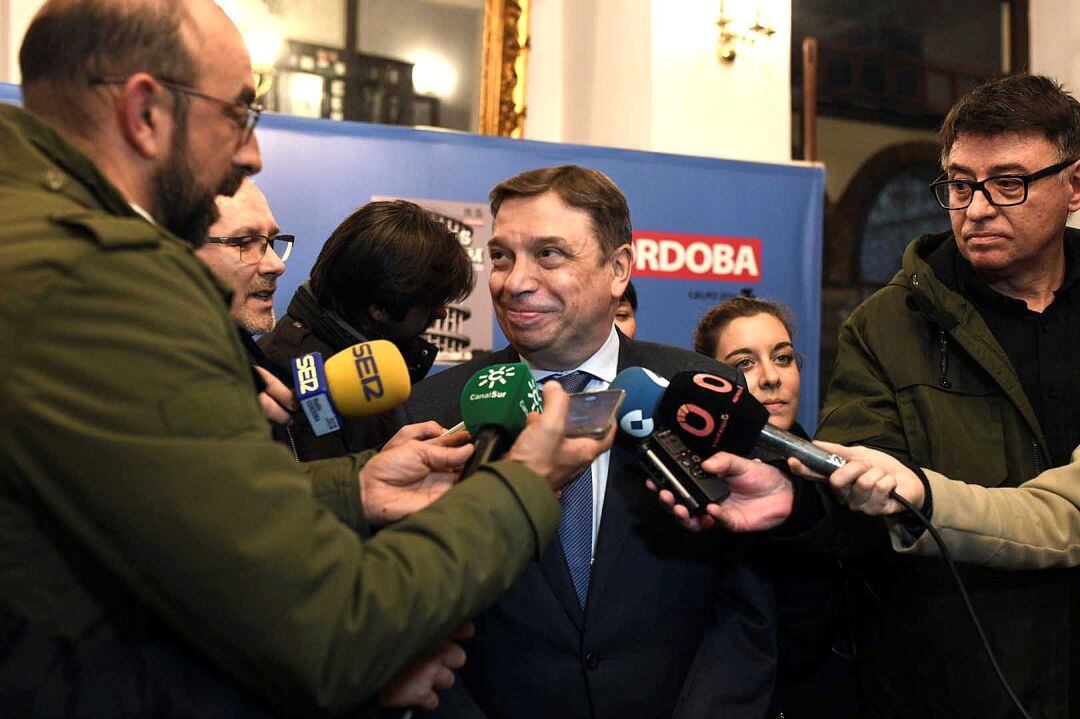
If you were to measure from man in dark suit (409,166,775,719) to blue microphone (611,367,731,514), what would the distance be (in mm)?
236

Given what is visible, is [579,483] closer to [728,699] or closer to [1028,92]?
[728,699]

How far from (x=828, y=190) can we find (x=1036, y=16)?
159 centimetres

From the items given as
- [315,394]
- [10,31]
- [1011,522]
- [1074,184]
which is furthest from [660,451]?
[10,31]

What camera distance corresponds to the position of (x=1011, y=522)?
1701 mm

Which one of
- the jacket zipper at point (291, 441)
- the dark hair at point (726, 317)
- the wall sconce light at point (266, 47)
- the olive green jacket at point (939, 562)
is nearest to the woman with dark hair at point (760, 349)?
the dark hair at point (726, 317)

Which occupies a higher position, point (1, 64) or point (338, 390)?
point (1, 64)

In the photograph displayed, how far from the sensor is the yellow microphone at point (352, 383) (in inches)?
62.4

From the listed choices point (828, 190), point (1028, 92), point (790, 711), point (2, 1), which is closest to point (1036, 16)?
point (828, 190)

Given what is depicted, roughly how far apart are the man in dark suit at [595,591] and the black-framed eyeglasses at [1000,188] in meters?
0.69

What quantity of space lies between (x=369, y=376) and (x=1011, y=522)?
113 cm

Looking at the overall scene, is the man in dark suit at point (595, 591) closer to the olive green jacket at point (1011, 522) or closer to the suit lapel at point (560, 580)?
the suit lapel at point (560, 580)

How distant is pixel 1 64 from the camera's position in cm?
424

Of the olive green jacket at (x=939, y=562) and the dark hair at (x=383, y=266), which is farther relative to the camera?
the dark hair at (x=383, y=266)

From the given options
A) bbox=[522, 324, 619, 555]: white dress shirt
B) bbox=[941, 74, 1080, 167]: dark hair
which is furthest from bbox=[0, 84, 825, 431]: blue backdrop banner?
bbox=[941, 74, 1080, 167]: dark hair
